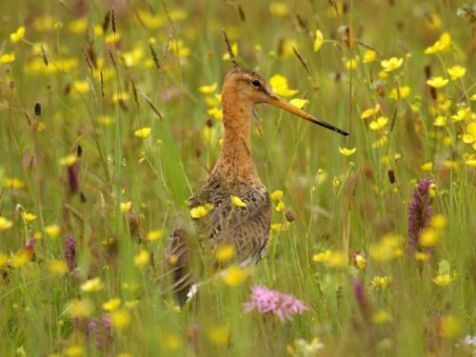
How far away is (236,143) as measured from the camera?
6.50 metres

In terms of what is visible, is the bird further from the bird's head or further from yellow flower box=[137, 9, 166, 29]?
yellow flower box=[137, 9, 166, 29]

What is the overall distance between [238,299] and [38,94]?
176 inches

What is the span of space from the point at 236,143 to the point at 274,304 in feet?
6.39

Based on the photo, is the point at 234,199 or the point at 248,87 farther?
the point at 248,87

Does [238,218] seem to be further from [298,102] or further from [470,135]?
[470,135]

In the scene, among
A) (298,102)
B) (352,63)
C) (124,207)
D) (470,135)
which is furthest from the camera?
(298,102)

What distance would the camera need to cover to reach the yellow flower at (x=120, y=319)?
4.44 m

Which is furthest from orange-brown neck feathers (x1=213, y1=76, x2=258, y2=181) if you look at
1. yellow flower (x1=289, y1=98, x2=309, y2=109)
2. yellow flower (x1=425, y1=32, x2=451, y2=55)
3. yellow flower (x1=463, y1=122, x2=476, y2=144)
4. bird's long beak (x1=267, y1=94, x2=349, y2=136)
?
yellow flower (x1=463, y1=122, x2=476, y2=144)

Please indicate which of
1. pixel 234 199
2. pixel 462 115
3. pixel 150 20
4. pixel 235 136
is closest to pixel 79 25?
pixel 150 20

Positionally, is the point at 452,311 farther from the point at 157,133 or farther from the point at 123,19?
the point at 123,19

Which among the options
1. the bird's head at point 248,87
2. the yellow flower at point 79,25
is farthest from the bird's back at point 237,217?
the yellow flower at point 79,25

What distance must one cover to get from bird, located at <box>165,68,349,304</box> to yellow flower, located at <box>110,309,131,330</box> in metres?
0.41

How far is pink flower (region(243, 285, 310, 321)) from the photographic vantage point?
4617 millimetres

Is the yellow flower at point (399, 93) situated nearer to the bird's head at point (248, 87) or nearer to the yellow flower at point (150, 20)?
the bird's head at point (248, 87)
